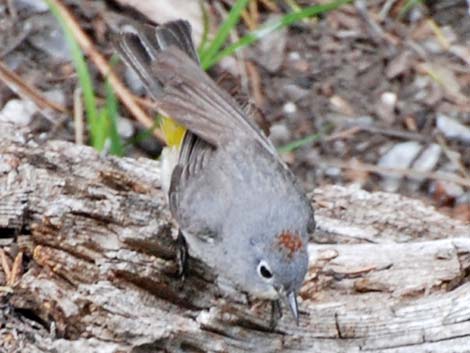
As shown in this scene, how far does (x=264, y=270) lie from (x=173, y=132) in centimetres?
123

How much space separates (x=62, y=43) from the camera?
693 cm

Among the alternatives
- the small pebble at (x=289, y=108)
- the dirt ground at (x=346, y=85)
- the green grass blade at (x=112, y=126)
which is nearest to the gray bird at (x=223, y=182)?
the green grass blade at (x=112, y=126)

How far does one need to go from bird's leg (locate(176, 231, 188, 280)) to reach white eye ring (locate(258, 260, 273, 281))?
315 millimetres

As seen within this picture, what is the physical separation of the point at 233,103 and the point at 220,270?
94cm

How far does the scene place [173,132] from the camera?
18.5ft

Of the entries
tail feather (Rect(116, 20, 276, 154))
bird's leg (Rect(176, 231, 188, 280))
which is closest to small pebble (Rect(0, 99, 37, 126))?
tail feather (Rect(116, 20, 276, 154))

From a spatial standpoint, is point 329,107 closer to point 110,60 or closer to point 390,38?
point 390,38

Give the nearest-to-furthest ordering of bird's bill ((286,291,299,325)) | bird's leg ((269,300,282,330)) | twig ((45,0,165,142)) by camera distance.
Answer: bird's bill ((286,291,299,325)) → bird's leg ((269,300,282,330)) → twig ((45,0,165,142))

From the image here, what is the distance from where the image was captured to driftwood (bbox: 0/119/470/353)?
14.2 feet

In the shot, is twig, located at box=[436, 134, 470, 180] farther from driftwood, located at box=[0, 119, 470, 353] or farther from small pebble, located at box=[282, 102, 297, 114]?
driftwood, located at box=[0, 119, 470, 353]

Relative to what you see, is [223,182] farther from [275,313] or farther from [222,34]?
[222,34]

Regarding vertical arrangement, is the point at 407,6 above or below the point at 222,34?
below

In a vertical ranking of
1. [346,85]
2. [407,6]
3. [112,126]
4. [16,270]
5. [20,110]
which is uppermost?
[16,270]

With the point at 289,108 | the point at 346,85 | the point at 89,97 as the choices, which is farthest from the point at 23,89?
the point at 346,85
